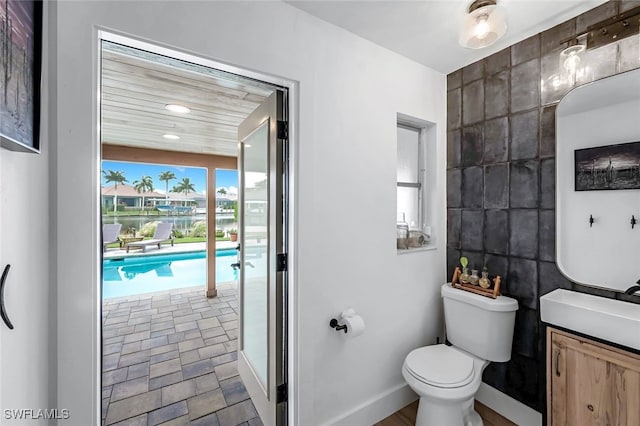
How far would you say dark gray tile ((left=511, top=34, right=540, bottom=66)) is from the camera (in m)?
1.64

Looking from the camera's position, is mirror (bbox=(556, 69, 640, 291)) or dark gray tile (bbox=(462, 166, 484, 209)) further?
dark gray tile (bbox=(462, 166, 484, 209))

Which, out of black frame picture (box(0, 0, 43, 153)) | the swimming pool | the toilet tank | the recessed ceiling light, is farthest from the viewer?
the swimming pool

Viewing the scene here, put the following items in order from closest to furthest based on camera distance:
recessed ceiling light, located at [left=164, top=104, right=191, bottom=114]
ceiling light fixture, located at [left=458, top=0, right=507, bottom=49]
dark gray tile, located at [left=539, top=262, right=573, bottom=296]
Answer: ceiling light fixture, located at [left=458, top=0, right=507, bottom=49]
dark gray tile, located at [left=539, top=262, right=573, bottom=296]
recessed ceiling light, located at [left=164, top=104, right=191, bottom=114]

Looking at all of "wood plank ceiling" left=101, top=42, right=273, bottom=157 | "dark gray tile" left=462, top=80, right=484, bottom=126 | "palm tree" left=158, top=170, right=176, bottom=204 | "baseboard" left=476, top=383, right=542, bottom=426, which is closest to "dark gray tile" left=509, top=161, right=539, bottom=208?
"dark gray tile" left=462, top=80, right=484, bottom=126

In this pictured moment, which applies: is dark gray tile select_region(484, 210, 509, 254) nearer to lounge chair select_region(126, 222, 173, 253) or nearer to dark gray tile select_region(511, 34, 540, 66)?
dark gray tile select_region(511, 34, 540, 66)

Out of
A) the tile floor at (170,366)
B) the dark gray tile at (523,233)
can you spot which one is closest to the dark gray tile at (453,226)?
the dark gray tile at (523,233)

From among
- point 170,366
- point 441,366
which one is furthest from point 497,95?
point 170,366

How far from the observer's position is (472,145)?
1972mm

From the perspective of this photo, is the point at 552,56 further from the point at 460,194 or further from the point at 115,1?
the point at 115,1

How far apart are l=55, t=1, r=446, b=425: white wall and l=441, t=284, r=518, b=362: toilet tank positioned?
29 cm

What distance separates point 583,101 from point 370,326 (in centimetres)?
182

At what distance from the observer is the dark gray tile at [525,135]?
1.65 metres

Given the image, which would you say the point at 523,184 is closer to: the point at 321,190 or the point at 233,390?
the point at 321,190

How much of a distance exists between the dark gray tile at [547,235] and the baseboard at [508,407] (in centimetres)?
98
